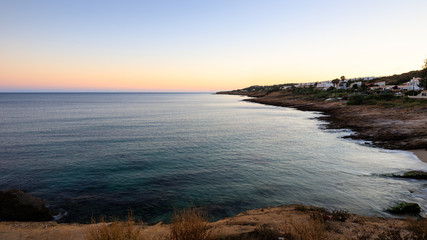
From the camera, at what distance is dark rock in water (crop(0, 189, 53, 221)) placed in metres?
11.4

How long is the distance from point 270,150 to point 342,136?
14314mm

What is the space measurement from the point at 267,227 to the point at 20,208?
1231 centimetres

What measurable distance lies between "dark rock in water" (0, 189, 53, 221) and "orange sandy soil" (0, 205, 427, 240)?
0.67m

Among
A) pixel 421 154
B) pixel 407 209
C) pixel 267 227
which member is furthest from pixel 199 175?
pixel 421 154

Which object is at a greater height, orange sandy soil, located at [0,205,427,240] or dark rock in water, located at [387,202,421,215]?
orange sandy soil, located at [0,205,427,240]

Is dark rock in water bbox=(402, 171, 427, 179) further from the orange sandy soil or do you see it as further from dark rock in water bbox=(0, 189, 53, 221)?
dark rock in water bbox=(0, 189, 53, 221)

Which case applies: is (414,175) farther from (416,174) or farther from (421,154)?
(421,154)

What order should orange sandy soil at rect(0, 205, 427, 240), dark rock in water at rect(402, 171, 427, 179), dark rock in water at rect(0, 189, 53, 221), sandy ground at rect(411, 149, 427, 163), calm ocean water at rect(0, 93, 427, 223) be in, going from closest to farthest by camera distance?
orange sandy soil at rect(0, 205, 427, 240) → dark rock in water at rect(0, 189, 53, 221) → calm ocean water at rect(0, 93, 427, 223) → dark rock in water at rect(402, 171, 427, 179) → sandy ground at rect(411, 149, 427, 163)

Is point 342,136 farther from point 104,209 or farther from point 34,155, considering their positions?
point 34,155

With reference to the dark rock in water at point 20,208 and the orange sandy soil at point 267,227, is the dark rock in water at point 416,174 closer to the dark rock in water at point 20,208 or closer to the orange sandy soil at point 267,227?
the orange sandy soil at point 267,227

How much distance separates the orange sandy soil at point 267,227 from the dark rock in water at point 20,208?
2.20 feet

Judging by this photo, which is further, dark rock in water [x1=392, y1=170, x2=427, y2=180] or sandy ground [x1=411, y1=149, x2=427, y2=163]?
sandy ground [x1=411, y1=149, x2=427, y2=163]

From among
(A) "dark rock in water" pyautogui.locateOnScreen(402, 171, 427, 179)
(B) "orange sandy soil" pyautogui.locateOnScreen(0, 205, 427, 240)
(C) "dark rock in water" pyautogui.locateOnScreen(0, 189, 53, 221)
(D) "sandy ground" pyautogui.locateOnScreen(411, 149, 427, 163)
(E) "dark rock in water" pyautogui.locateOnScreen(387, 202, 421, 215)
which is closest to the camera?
(B) "orange sandy soil" pyautogui.locateOnScreen(0, 205, 427, 240)

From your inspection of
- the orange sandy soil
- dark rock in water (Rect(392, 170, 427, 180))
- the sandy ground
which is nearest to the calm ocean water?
the sandy ground
